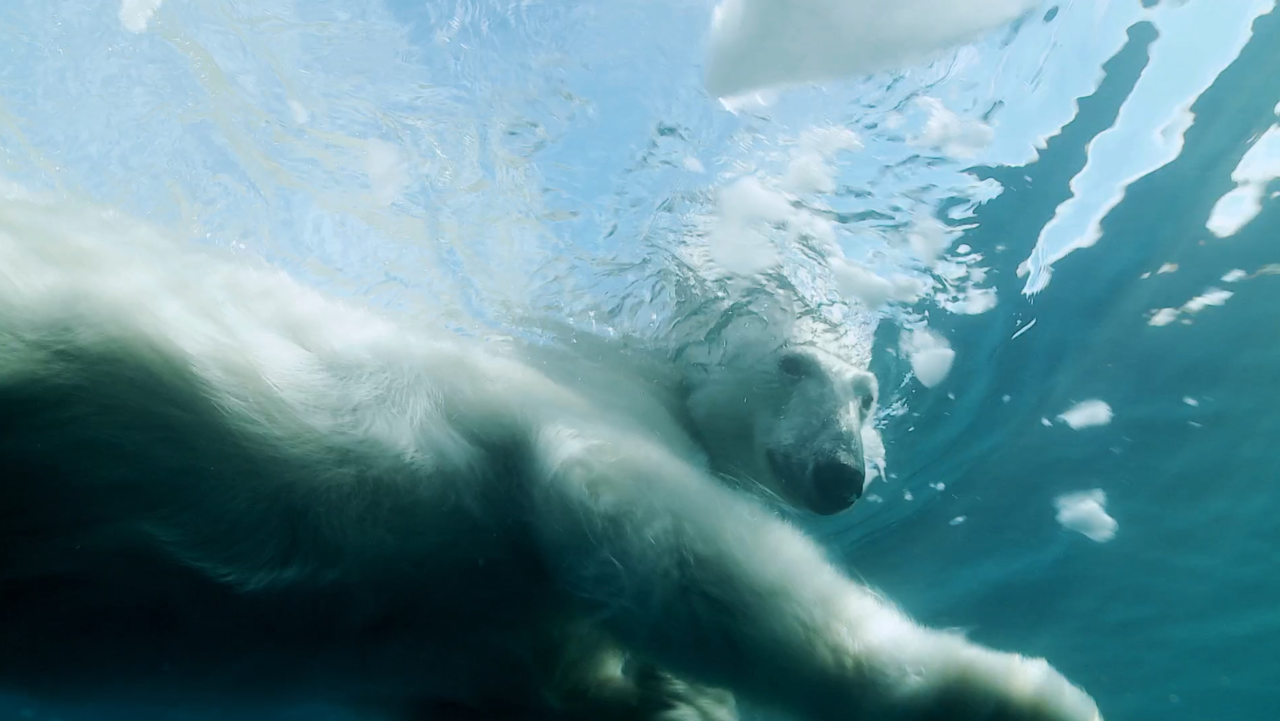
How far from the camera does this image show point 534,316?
516cm

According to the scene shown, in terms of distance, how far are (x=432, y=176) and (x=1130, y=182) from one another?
511cm

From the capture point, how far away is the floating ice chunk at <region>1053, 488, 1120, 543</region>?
9.51m

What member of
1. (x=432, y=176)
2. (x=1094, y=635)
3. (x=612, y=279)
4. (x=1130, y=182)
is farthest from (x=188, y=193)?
(x=1094, y=635)

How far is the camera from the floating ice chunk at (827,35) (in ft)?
10.9

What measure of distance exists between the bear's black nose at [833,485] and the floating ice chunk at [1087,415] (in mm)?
5555

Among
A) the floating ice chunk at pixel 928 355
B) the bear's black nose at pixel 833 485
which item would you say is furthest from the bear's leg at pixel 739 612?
the floating ice chunk at pixel 928 355

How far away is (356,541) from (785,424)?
254cm

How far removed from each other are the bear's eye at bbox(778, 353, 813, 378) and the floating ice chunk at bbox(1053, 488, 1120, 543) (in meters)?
6.85

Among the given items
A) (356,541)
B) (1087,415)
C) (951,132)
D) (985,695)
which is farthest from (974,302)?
(356,541)

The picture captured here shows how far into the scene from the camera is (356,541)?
1.90m

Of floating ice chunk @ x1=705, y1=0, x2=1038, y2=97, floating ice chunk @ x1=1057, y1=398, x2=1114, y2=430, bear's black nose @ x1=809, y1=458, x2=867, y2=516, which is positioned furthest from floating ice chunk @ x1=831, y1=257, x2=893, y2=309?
floating ice chunk @ x1=1057, y1=398, x2=1114, y2=430

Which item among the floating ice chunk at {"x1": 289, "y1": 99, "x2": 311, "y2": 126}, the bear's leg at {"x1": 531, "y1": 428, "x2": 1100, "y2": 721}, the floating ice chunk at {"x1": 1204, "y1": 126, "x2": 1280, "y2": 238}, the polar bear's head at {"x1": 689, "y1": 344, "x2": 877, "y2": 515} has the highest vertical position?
the floating ice chunk at {"x1": 1204, "y1": 126, "x2": 1280, "y2": 238}

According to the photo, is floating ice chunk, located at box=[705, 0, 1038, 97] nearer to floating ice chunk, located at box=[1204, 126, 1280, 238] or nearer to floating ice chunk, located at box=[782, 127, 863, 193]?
floating ice chunk, located at box=[782, 127, 863, 193]

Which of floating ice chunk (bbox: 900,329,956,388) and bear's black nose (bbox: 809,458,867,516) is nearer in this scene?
bear's black nose (bbox: 809,458,867,516)
